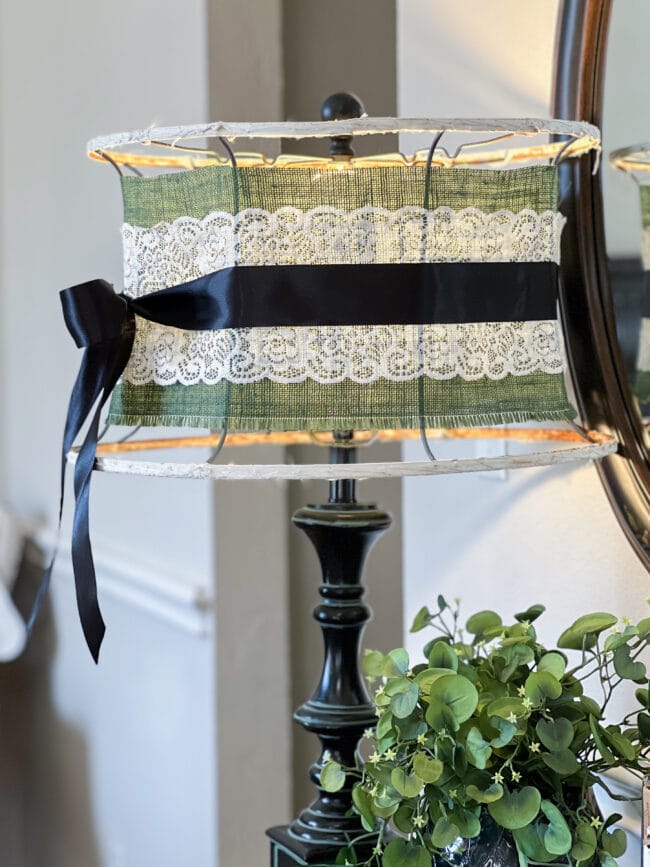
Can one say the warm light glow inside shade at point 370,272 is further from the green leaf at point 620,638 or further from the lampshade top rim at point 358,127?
the green leaf at point 620,638

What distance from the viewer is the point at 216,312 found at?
2.85 feet

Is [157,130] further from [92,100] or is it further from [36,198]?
[36,198]

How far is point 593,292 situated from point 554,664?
404 millimetres

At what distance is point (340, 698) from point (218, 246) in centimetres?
43

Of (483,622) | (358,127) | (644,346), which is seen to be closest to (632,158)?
(644,346)

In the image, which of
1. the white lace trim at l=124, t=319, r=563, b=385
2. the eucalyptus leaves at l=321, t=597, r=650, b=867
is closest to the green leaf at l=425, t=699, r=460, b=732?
the eucalyptus leaves at l=321, t=597, r=650, b=867

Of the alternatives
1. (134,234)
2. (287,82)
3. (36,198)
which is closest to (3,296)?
(36,198)

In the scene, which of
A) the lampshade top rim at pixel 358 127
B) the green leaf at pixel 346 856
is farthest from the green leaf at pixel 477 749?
the lampshade top rim at pixel 358 127

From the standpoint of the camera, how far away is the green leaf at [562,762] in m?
0.77

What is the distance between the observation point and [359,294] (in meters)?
0.85

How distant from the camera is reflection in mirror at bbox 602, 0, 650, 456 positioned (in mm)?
1029

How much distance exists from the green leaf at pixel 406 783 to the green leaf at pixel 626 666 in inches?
6.2

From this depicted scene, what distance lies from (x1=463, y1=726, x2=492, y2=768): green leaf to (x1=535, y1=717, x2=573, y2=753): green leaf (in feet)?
0.12

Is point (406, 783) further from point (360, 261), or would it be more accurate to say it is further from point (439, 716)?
point (360, 261)
